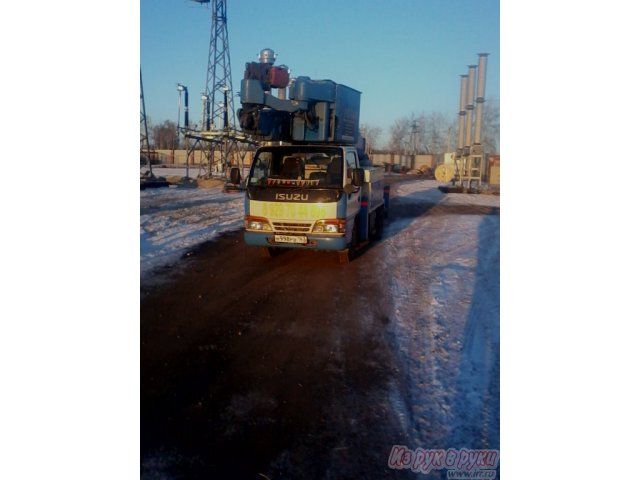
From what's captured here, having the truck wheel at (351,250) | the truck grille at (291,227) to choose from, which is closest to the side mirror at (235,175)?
the truck grille at (291,227)

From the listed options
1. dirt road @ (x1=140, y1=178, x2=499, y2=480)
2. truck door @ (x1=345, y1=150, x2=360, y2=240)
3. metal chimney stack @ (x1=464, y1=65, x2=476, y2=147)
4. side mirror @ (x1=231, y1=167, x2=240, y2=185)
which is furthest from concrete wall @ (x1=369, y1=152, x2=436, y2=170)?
dirt road @ (x1=140, y1=178, x2=499, y2=480)

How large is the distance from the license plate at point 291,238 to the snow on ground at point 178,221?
2.08 metres

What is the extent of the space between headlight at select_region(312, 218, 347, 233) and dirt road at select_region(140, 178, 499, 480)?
31.2 inches

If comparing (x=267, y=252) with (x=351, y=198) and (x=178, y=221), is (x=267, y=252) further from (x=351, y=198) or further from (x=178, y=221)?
(x=178, y=221)

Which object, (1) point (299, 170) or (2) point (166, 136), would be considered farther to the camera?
(2) point (166, 136)

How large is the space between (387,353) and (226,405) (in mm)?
1639

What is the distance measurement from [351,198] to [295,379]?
4.27 meters

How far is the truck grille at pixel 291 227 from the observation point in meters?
7.02

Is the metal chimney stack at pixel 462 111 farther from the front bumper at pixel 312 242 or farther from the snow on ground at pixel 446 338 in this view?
the front bumper at pixel 312 242

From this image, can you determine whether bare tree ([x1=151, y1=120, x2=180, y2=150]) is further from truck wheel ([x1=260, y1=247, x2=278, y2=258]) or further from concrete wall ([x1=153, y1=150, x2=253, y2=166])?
truck wheel ([x1=260, y1=247, x2=278, y2=258])

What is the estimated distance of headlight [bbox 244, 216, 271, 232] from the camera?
7195 mm

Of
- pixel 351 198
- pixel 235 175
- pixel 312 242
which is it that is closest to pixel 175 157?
pixel 235 175

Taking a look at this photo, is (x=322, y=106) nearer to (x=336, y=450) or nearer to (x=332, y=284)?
(x=332, y=284)

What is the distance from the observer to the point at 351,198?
7547mm
